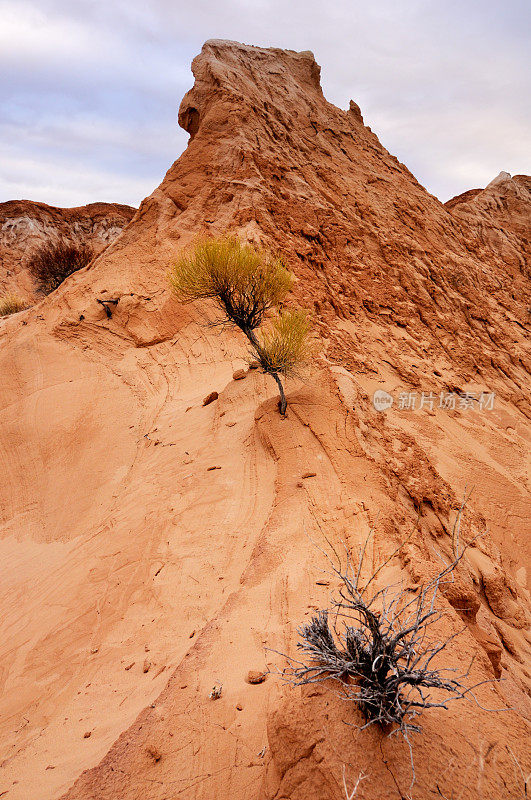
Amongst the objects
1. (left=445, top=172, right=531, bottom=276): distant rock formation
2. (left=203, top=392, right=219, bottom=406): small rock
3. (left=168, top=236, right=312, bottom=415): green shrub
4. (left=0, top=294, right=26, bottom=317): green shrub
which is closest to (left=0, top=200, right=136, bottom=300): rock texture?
(left=0, top=294, right=26, bottom=317): green shrub

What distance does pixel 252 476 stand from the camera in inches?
189

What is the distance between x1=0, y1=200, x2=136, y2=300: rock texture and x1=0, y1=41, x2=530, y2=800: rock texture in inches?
680

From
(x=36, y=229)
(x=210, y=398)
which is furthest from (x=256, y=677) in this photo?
(x=36, y=229)

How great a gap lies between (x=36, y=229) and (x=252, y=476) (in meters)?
27.7

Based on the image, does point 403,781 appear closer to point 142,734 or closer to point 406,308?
point 142,734

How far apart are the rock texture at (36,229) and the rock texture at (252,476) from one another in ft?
56.7

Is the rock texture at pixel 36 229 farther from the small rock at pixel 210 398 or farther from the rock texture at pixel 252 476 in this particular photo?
the small rock at pixel 210 398

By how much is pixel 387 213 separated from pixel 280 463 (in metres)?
8.47

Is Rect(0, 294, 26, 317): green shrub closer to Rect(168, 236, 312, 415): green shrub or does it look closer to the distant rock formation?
Rect(168, 236, 312, 415): green shrub

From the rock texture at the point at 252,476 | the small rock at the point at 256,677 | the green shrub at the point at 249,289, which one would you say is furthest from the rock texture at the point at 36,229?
the small rock at the point at 256,677

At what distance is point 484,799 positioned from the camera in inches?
57.2

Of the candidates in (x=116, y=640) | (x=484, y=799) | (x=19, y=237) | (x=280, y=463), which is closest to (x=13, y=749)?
(x=116, y=640)

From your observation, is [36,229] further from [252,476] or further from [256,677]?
[256,677]

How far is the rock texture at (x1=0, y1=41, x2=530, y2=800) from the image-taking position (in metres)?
1.93
